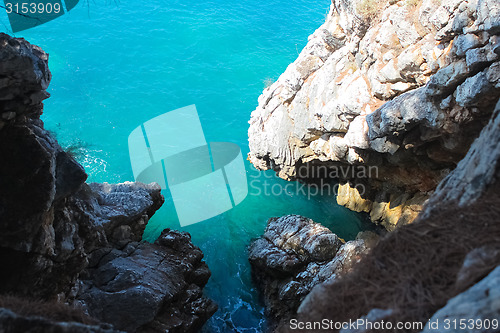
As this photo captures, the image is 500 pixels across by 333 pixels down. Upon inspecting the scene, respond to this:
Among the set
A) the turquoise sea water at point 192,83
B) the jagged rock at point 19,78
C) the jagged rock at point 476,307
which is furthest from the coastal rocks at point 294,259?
the jagged rock at point 19,78

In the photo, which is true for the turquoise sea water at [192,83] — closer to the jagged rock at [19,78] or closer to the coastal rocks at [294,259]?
the coastal rocks at [294,259]

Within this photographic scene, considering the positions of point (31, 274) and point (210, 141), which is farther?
point (210, 141)

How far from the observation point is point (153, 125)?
83.3ft

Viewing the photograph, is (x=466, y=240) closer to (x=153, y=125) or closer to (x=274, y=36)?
(x=153, y=125)

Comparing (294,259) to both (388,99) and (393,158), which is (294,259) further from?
(388,99)

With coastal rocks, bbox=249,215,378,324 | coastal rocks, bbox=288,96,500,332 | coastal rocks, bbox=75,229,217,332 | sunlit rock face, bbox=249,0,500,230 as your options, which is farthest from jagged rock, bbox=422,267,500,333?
coastal rocks, bbox=75,229,217,332

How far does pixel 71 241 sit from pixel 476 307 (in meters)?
9.57

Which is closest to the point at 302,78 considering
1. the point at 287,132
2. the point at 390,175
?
the point at 287,132

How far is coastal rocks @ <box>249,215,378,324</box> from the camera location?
1375 centimetres

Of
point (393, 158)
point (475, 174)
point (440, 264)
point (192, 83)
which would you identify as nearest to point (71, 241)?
point (440, 264)

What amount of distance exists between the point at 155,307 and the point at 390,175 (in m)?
10.1

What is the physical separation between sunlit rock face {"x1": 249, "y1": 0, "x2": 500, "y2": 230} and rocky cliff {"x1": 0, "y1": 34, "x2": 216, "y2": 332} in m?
6.78

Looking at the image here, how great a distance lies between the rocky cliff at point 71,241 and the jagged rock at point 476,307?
4622 millimetres

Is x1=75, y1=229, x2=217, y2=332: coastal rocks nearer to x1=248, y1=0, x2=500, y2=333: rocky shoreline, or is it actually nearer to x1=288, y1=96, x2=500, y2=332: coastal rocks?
x1=248, y1=0, x2=500, y2=333: rocky shoreline
